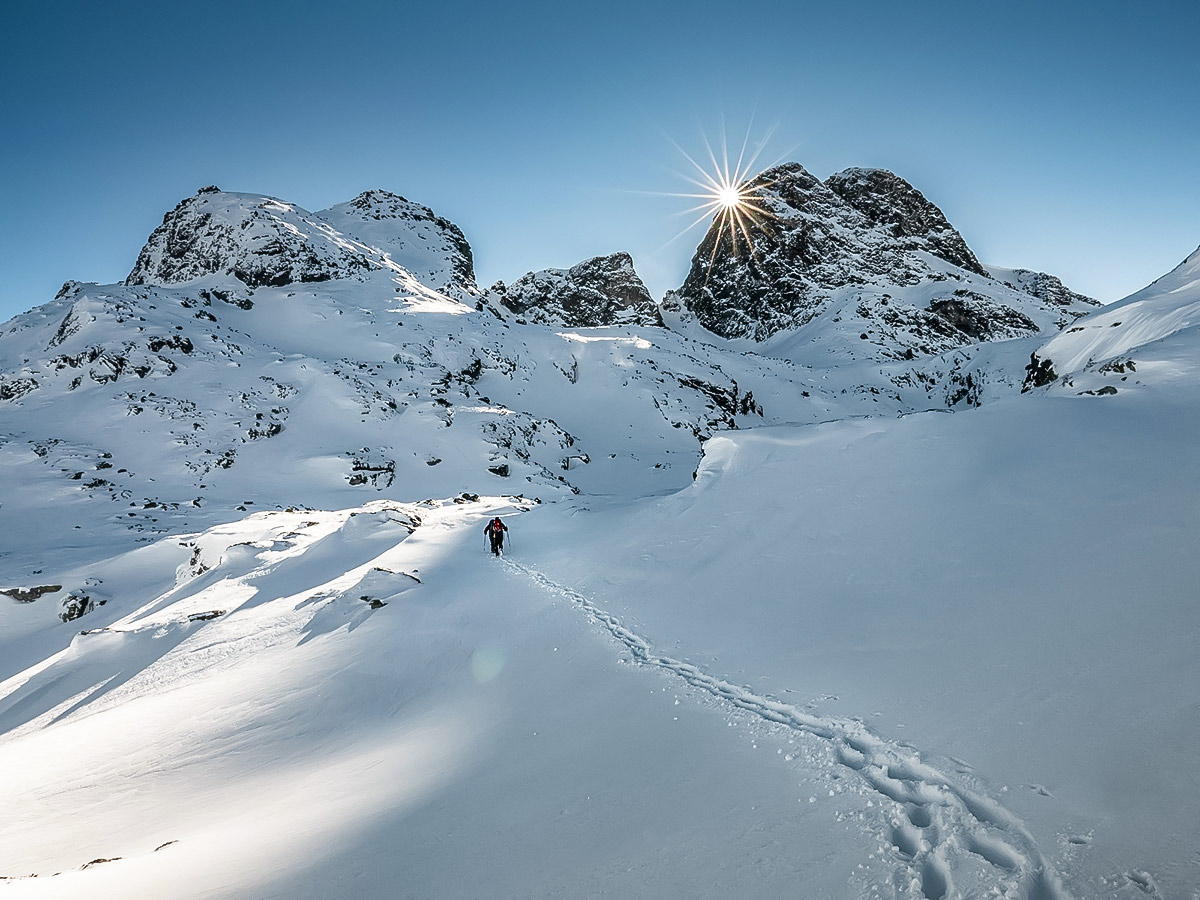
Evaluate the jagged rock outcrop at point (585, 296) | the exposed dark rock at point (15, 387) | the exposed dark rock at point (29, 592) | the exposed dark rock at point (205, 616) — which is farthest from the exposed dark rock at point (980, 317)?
the exposed dark rock at point (15, 387)

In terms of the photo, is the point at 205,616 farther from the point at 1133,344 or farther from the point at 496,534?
the point at 1133,344

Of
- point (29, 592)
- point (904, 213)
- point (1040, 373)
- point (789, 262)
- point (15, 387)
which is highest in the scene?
point (904, 213)

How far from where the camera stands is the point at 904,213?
3971 inches

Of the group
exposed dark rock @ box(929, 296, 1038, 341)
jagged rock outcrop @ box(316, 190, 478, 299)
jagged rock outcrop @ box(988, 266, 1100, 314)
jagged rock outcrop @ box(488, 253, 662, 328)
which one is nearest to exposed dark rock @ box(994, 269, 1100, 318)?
jagged rock outcrop @ box(988, 266, 1100, 314)

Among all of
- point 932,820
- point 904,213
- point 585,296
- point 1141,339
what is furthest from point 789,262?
point 932,820

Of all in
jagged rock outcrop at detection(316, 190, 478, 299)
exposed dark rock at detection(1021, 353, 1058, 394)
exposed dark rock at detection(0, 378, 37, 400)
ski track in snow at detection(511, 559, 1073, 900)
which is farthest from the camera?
jagged rock outcrop at detection(316, 190, 478, 299)

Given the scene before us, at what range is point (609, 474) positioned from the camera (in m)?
34.9

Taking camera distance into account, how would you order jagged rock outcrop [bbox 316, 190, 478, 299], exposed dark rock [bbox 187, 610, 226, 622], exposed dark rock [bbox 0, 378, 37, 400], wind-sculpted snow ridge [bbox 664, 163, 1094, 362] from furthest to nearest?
wind-sculpted snow ridge [bbox 664, 163, 1094, 362], jagged rock outcrop [bbox 316, 190, 478, 299], exposed dark rock [bbox 0, 378, 37, 400], exposed dark rock [bbox 187, 610, 226, 622]

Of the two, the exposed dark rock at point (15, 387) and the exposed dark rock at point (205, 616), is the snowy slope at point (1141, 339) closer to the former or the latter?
the exposed dark rock at point (205, 616)

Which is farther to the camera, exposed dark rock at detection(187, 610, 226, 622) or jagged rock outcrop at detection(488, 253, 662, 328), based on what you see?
jagged rock outcrop at detection(488, 253, 662, 328)

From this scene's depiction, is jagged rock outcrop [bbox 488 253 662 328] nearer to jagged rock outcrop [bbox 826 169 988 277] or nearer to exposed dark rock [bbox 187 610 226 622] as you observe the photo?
jagged rock outcrop [bbox 826 169 988 277]

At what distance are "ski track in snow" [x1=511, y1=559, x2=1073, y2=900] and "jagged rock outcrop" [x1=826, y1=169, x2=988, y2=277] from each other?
112 m

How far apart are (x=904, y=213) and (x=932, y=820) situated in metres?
123

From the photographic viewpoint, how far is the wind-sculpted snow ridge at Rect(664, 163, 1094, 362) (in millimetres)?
66188
